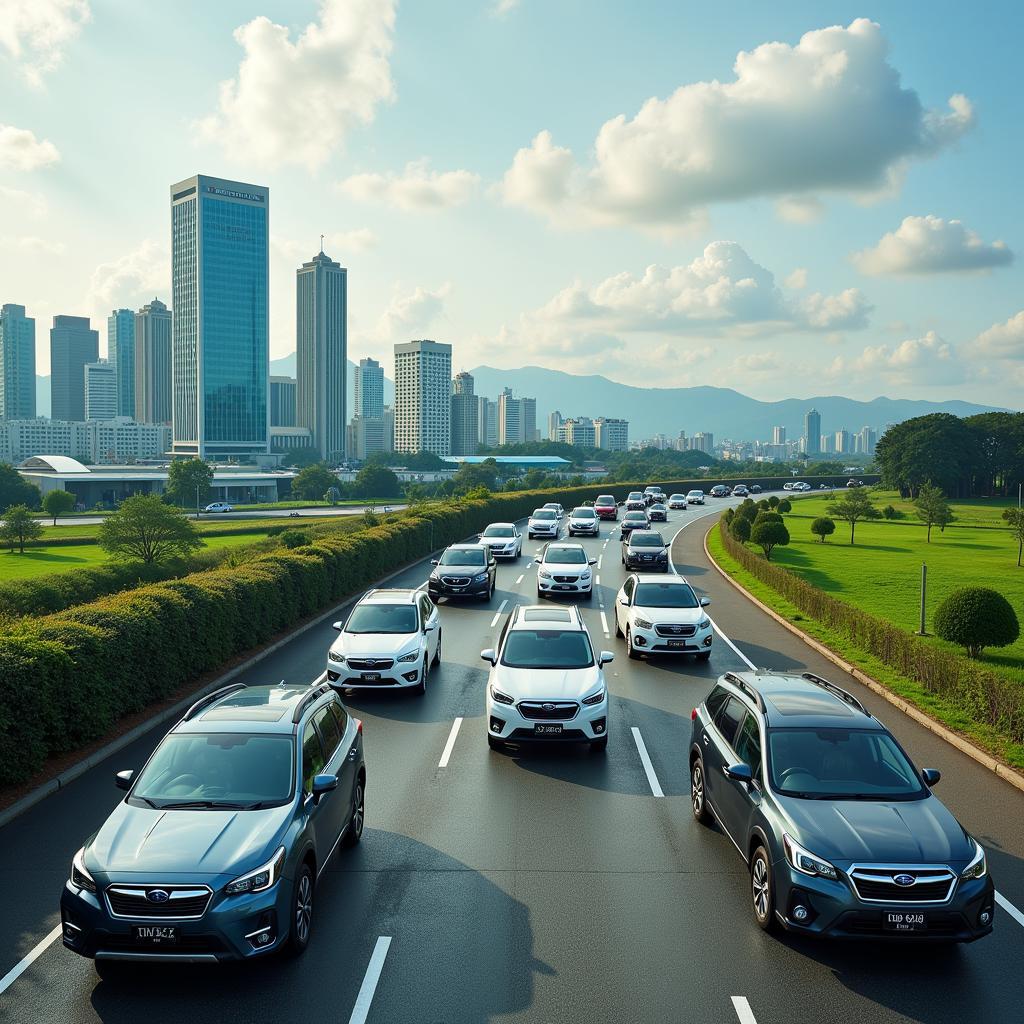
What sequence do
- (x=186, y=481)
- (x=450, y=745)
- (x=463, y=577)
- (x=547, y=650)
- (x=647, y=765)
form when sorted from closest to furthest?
(x=647, y=765) < (x=450, y=745) < (x=547, y=650) < (x=463, y=577) < (x=186, y=481)

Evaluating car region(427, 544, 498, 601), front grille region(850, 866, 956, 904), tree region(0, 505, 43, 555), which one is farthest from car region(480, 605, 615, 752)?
tree region(0, 505, 43, 555)

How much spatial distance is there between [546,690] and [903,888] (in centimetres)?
623

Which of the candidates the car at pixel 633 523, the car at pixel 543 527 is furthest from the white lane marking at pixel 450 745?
the car at pixel 543 527

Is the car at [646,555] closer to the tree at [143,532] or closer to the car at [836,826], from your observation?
the car at [836,826]

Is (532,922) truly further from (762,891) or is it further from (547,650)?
(547,650)

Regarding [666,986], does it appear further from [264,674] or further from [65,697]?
[264,674]

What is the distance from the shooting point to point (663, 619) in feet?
62.2

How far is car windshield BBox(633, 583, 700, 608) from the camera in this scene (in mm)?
19922

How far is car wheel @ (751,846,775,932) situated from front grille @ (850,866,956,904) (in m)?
0.76

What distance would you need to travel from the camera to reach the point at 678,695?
53.1 feet

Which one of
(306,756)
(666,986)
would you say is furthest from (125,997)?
(666,986)

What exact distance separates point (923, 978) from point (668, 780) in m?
4.83

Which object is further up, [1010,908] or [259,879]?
[259,879]

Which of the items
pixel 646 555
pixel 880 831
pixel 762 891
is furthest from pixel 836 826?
pixel 646 555
